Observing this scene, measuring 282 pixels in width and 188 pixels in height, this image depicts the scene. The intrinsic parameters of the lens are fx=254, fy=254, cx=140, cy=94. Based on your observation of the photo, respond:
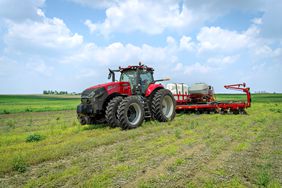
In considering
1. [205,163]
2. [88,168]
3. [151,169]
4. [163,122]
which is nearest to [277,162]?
[205,163]

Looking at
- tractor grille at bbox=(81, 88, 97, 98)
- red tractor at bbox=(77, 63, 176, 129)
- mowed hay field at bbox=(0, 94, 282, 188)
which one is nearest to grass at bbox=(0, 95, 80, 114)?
tractor grille at bbox=(81, 88, 97, 98)

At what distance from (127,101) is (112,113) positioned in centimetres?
72

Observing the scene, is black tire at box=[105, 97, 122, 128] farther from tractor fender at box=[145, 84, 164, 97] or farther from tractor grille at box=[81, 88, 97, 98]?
tractor fender at box=[145, 84, 164, 97]

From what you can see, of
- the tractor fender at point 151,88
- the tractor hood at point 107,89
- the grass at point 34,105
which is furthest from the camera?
the grass at point 34,105

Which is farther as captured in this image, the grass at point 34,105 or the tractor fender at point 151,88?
the grass at point 34,105

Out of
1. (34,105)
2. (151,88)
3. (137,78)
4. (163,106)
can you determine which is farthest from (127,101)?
(34,105)

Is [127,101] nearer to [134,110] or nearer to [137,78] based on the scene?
[134,110]

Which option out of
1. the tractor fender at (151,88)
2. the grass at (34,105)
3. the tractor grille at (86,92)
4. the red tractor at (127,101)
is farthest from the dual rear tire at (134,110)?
the grass at (34,105)

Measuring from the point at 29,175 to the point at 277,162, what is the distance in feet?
16.7

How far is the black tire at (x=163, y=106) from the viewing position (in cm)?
1131

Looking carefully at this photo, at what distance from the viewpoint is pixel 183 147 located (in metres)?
6.77

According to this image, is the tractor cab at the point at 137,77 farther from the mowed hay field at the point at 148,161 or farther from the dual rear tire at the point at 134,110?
the mowed hay field at the point at 148,161

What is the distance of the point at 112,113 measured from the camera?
953 centimetres

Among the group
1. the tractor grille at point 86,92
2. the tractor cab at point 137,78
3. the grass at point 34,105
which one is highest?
the tractor cab at point 137,78
